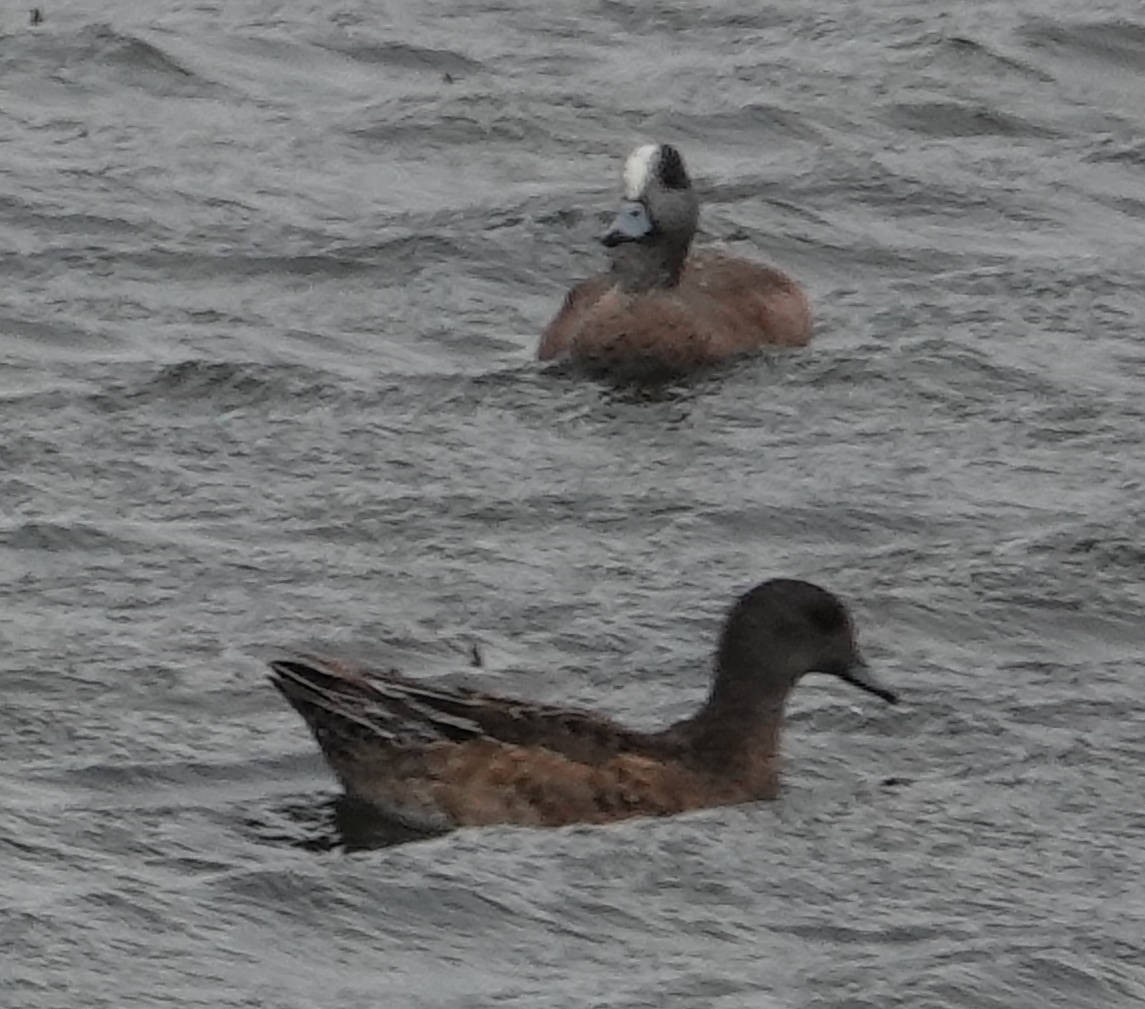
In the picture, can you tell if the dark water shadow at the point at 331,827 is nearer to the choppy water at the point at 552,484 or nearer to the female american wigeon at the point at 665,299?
the choppy water at the point at 552,484

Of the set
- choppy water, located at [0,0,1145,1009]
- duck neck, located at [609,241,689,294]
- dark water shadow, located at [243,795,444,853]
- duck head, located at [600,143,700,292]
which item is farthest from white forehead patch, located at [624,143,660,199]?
dark water shadow, located at [243,795,444,853]

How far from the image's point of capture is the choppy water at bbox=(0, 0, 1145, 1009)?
1177 cm

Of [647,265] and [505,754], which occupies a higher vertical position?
[647,265]

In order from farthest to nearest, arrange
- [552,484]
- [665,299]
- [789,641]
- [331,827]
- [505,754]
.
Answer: [665,299], [552,484], [789,641], [505,754], [331,827]

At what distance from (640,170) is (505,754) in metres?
5.74

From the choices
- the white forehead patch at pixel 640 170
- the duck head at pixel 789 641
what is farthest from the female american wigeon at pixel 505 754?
the white forehead patch at pixel 640 170

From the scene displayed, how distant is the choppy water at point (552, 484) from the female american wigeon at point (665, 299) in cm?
23

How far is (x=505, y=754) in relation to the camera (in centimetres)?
1269

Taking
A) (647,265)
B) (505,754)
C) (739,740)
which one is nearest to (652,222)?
(647,265)

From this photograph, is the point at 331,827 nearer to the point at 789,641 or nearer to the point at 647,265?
the point at 789,641

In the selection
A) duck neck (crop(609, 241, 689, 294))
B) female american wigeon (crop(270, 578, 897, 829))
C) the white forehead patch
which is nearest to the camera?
female american wigeon (crop(270, 578, 897, 829))

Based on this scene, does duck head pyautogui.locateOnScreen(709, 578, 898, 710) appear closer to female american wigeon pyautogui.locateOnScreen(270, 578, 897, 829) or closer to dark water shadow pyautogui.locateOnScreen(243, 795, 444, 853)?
female american wigeon pyautogui.locateOnScreen(270, 578, 897, 829)

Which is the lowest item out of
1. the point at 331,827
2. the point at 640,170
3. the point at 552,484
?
the point at 331,827

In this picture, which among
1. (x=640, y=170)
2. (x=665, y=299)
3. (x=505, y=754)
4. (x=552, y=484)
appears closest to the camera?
(x=505, y=754)
